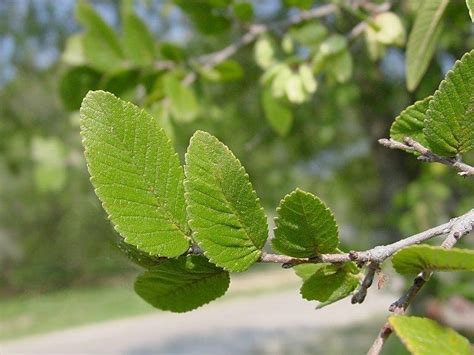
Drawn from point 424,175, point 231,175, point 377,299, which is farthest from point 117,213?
point 377,299

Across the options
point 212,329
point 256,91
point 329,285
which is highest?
point 329,285

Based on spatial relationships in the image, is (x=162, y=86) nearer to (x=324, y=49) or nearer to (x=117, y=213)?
(x=324, y=49)

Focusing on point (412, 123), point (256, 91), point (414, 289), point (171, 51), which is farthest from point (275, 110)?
point (256, 91)

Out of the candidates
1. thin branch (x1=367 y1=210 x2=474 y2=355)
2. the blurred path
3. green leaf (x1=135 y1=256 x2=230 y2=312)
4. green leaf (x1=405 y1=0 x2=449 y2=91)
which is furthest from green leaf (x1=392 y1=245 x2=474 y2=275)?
the blurred path

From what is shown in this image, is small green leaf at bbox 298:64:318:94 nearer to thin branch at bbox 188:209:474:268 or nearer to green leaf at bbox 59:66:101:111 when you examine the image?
green leaf at bbox 59:66:101:111

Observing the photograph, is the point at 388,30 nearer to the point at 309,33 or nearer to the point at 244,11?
the point at 309,33
